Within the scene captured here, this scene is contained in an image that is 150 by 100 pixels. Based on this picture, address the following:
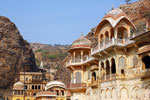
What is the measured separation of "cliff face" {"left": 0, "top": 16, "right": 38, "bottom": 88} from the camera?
63062 millimetres

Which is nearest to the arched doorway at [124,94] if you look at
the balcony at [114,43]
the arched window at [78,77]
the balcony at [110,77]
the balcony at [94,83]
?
the balcony at [110,77]

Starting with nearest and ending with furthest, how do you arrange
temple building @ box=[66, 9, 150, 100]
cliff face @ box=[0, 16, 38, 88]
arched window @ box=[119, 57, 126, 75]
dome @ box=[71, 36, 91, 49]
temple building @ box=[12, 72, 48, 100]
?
temple building @ box=[66, 9, 150, 100]
arched window @ box=[119, 57, 126, 75]
dome @ box=[71, 36, 91, 49]
temple building @ box=[12, 72, 48, 100]
cliff face @ box=[0, 16, 38, 88]

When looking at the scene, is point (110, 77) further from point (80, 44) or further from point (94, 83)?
point (80, 44)

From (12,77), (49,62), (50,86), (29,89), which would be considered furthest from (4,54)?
(49,62)

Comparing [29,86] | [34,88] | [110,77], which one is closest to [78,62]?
[110,77]

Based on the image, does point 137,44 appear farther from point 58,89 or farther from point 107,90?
point 58,89

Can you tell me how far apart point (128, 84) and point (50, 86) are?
32833 mm

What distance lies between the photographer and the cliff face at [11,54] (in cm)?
6306

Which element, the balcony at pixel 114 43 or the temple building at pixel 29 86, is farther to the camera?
the temple building at pixel 29 86

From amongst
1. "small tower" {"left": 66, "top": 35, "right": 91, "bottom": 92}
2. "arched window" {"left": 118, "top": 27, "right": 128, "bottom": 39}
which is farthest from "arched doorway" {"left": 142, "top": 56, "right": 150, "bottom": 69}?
"small tower" {"left": 66, "top": 35, "right": 91, "bottom": 92}

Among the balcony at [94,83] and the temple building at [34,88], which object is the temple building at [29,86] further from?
the balcony at [94,83]

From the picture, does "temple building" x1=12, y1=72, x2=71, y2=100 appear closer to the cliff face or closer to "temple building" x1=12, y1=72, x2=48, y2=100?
"temple building" x1=12, y1=72, x2=48, y2=100

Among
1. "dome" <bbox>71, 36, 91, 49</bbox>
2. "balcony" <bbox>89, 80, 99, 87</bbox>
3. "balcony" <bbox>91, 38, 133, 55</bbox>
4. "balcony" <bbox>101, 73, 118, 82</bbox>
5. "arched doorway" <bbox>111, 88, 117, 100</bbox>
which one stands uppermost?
"dome" <bbox>71, 36, 91, 49</bbox>

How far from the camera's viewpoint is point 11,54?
6594 cm
